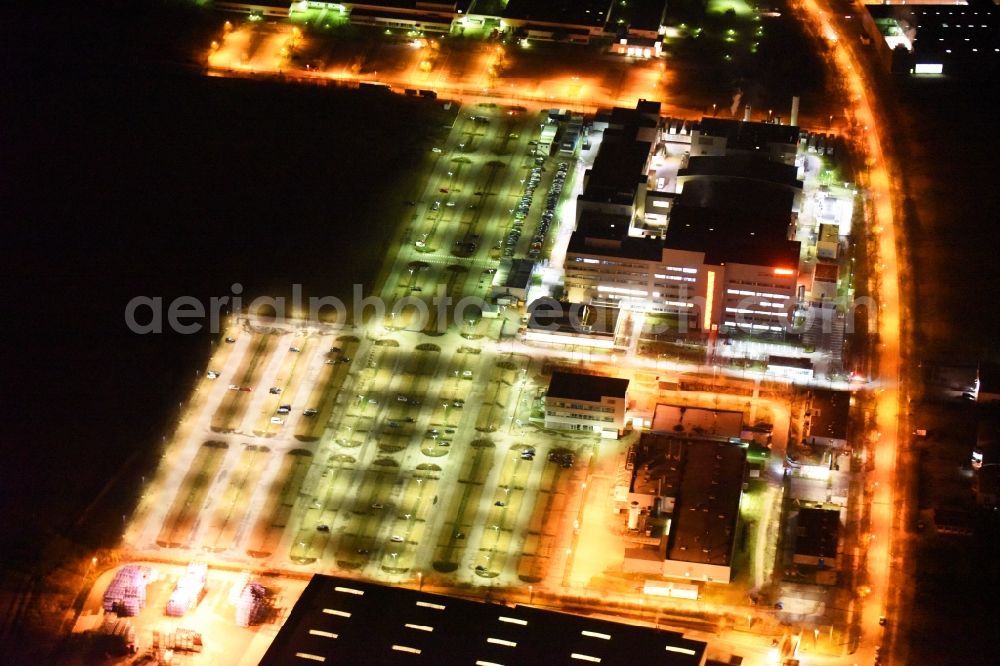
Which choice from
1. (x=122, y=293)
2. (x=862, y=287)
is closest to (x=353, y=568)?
(x=122, y=293)

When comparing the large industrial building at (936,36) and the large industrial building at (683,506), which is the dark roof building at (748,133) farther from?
the large industrial building at (683,506)

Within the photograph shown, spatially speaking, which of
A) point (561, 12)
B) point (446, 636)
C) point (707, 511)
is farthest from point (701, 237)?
point (561, 12)

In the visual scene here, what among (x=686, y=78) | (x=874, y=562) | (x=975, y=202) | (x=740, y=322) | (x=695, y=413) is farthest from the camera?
(x=686, y=78)

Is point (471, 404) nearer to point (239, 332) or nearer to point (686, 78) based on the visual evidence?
point (239, 332)

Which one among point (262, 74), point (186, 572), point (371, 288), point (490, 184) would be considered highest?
point (262, 74)

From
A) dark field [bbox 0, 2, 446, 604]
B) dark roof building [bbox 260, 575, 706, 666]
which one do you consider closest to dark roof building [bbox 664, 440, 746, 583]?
dark roof building [bbox 260, 575, 706, 666]

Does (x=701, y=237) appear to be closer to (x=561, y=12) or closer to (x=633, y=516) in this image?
(x=633, y=516)

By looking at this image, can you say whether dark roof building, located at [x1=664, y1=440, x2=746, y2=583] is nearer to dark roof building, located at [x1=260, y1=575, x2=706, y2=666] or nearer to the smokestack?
the smokestack
